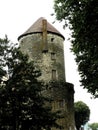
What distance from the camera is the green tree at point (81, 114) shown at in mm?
78312

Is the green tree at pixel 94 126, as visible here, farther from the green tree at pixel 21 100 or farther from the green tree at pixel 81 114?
the green tree at pixel 21 100

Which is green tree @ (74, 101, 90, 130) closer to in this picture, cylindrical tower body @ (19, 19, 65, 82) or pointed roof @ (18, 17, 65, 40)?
cylindrical tower body @ (19, 19, 65, 82)

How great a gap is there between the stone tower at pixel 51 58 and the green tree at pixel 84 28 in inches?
869

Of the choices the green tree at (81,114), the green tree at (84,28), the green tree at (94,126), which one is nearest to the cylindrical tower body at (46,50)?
the green tree at (84,28)

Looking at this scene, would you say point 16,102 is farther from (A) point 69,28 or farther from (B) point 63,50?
(B) point 63,50

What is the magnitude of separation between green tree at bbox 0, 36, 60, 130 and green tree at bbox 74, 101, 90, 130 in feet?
160

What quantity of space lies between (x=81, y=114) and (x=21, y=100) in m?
51.8

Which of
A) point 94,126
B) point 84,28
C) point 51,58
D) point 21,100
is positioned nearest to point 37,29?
point 51,58

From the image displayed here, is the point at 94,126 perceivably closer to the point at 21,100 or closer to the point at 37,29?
the point at 37,29

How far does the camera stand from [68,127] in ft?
171

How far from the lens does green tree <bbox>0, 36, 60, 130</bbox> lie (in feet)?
92.4

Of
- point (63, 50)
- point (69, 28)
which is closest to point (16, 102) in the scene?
point (69, 28)

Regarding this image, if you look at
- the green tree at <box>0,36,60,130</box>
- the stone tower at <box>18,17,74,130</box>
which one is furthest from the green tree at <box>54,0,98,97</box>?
the stone tower at <box>18,17,74,130</box>

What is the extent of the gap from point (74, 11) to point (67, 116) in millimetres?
28825
